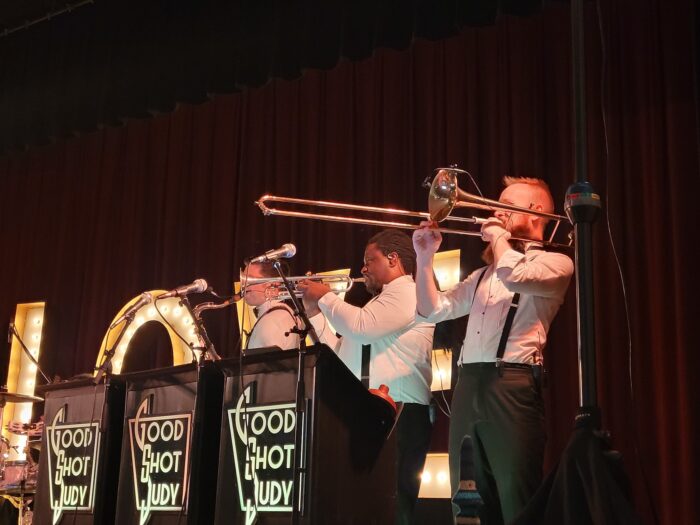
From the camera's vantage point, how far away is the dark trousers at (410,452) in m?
3.57

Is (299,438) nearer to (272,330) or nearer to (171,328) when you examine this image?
(272,330)

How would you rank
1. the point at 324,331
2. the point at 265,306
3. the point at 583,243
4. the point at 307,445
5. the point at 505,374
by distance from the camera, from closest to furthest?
1. the point at 583,243
2. the point at 307,445
3. the point at 505,374
4. the point at 265,306
5. the point at 324,331

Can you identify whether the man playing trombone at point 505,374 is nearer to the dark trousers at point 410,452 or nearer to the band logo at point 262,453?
the dark trousers at point 410,452

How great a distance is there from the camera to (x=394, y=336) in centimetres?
383

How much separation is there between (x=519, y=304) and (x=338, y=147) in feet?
9.17

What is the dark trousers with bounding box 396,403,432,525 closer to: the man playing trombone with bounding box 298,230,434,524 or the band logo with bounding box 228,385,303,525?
the man playing trombone with bounding box 298,230,434,524

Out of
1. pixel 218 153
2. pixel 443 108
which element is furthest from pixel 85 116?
pixel 443 108

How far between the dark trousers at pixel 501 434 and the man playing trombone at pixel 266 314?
46.3 inches

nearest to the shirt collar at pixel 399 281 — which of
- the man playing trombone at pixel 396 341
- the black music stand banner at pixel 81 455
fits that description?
the man playing trombone at pixel 396 341

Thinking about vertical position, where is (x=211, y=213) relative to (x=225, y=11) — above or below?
below

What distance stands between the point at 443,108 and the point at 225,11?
1.75m

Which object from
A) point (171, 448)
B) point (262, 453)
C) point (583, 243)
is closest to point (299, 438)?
point (262, 453)

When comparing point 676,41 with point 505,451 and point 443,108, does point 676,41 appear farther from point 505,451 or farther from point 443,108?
point 505,451

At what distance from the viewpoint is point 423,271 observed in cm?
363
